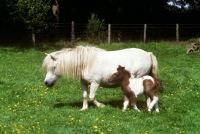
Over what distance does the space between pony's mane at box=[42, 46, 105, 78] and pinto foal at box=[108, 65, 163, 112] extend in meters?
0.79

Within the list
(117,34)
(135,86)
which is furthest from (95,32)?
(135,86)

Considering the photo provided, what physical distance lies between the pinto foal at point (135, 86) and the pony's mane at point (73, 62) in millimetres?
789

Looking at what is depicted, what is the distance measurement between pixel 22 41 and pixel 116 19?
39.8 ft

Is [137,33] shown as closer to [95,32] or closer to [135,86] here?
[95,32]

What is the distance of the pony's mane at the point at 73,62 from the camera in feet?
34.2

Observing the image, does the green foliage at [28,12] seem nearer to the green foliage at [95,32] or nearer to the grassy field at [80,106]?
the green foliage at [95,32]

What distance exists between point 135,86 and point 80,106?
180cm

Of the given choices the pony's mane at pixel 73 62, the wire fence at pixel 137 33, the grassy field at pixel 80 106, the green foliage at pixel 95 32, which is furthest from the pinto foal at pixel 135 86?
the wire fence at pixel 137 33

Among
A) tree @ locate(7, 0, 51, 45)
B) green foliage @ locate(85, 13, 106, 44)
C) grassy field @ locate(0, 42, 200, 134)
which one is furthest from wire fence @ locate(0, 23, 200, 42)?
grassy field @ locate(0, 42, 200, 134)

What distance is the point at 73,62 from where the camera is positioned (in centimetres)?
1043

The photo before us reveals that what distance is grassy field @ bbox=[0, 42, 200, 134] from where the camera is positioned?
866 cm

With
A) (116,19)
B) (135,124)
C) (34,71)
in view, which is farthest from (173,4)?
(135,124)

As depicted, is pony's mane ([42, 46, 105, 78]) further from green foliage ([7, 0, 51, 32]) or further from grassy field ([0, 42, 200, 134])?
green foliage ([7, 0, 51, 32])

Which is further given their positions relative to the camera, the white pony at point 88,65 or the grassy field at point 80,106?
the white pony at point 88,65
